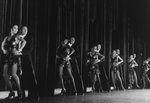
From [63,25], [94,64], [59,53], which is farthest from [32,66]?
[94,64]

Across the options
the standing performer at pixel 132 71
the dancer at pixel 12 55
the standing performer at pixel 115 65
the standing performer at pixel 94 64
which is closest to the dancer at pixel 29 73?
the dancer at pixel 12 55

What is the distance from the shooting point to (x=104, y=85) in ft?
28.7

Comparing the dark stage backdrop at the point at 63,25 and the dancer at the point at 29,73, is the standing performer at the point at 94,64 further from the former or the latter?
the dancer at the point at 29,73

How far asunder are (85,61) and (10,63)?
3.75 m

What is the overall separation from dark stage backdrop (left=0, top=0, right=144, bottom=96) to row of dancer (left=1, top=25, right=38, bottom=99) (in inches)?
14.8

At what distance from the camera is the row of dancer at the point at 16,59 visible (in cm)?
486

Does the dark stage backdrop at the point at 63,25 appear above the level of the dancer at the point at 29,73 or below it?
above

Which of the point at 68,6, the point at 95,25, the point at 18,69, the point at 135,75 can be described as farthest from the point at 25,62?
the point at 135,75

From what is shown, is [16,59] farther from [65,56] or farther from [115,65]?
[115,65]

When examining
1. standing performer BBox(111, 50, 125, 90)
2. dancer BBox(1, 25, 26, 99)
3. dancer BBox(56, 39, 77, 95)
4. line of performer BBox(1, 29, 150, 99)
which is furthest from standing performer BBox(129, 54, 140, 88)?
dancer BBox(1, 25, 26, 99)

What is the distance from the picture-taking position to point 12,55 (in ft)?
16.1

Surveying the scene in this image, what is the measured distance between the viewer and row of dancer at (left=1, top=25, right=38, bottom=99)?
16.0ft

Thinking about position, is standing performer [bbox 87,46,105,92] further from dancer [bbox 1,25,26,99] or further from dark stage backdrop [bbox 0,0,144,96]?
dancer [bbox 1,25,26,99]

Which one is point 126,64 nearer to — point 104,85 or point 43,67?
point 104,85
